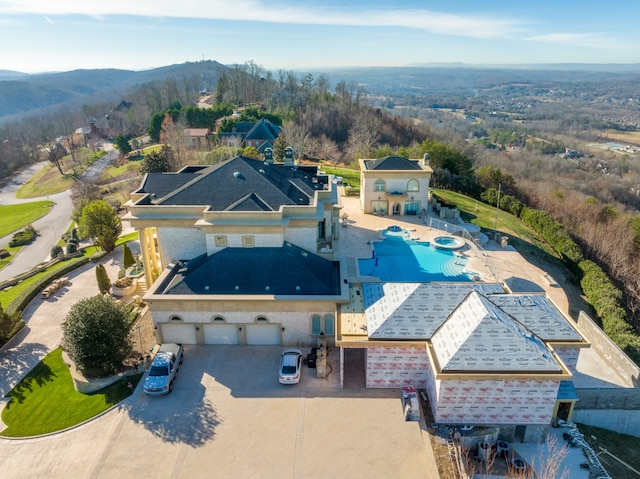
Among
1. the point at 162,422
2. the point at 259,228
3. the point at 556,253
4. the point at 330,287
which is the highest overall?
the point at 259,228

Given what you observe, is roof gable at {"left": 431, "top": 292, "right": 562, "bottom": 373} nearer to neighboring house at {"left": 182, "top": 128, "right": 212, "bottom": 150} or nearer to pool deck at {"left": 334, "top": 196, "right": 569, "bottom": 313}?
pool deck at {"left": 334, "top": 196, "right": 569, "bottom": 313}

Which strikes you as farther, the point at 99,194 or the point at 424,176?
the point at 99,194

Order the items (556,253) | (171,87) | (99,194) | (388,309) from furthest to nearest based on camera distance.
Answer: (171,87) < (99,194) < (556,253) < (388,309)

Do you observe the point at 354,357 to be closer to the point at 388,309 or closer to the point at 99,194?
the point at 388,309

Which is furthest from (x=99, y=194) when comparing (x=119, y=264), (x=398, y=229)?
(x=398, y=229)

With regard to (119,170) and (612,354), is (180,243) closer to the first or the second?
(612,354)

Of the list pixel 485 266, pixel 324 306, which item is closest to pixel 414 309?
pixel 324 306
